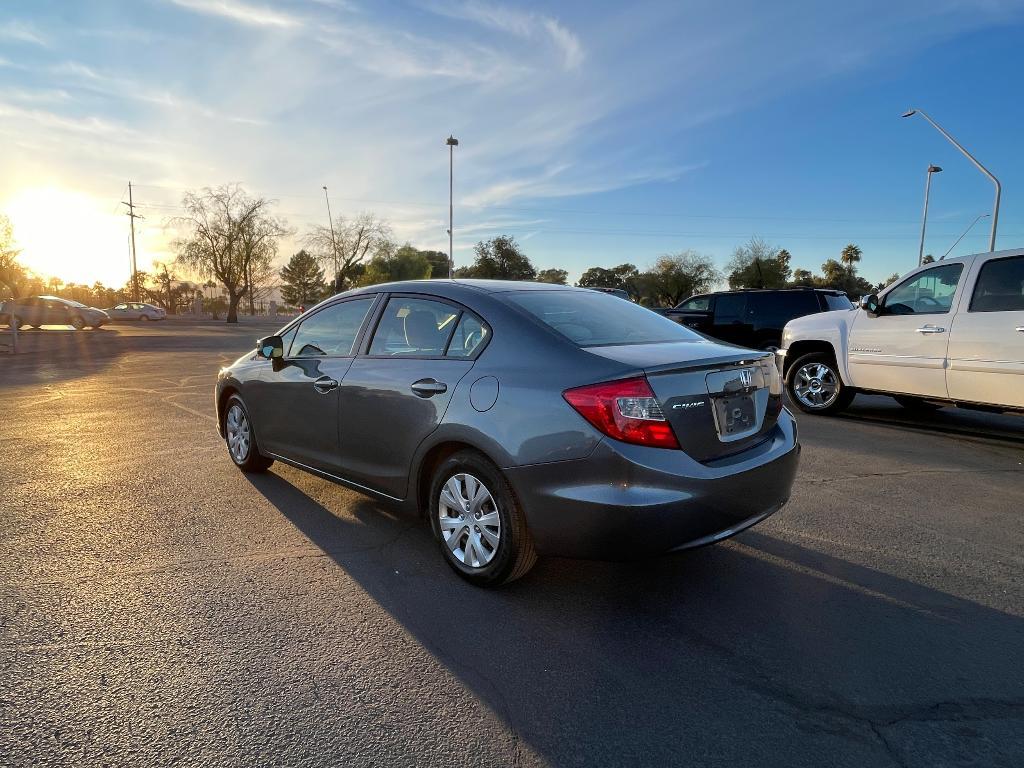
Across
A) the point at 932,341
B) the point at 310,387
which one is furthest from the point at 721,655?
the point at 932,341

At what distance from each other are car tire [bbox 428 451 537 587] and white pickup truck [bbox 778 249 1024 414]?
16.2 ft

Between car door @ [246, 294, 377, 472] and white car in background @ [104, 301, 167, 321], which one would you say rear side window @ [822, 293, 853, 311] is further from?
white car in background @ [104, 301, 167, 321]

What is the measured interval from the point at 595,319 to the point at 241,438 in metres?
3.33

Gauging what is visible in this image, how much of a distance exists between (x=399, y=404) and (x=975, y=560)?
3.45 meters

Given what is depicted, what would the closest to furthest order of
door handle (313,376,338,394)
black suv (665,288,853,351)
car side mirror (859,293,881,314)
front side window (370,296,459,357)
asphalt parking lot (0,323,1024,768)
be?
asphalt parking lot (0,323,1024,768) → front side window (370,296,459,357) → door handle (313,376,338,394) → car side mirror (859,293,881,314) → black suv (665,288,853,351)

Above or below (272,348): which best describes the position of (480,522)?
below

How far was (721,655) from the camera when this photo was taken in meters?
2.78

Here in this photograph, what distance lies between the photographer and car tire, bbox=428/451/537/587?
3.15 meters

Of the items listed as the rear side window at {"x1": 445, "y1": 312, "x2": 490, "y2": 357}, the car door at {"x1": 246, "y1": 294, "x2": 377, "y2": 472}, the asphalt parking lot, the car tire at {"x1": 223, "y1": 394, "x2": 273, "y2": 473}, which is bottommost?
the asphalt parking lot

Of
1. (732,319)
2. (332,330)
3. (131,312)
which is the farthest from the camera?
(131,312)

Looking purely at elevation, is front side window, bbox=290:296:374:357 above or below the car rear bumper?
above

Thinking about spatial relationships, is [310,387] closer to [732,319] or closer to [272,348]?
[272,348]

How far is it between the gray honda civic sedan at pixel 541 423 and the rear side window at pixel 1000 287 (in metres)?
4.25

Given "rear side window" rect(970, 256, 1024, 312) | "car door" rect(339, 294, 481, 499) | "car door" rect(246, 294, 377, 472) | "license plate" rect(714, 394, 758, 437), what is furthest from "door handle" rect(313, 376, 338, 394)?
"rear side window" rect(970, 256, 1024, 312)
